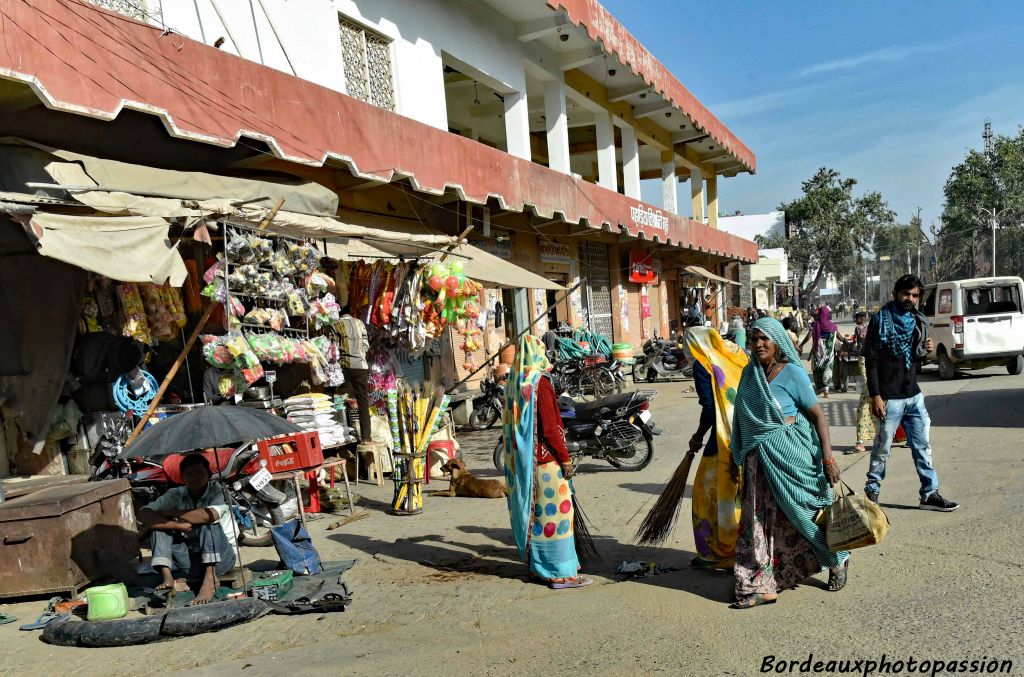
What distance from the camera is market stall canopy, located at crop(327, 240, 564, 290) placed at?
7859 millimetres

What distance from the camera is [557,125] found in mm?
15523

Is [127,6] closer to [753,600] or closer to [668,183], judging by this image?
[753,600]

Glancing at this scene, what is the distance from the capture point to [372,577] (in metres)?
5.20

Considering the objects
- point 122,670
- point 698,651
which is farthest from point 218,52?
point 698,651

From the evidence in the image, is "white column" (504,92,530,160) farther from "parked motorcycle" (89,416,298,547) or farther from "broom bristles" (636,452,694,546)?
"broom bristles" (636,452,694,546)

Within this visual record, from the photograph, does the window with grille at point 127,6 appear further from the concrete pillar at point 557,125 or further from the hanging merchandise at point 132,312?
the concrete pillar at point 557,125

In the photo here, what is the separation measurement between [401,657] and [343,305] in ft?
16.6

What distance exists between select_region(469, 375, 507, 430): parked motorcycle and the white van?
27.5 ft

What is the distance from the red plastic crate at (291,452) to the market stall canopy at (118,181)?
2.07m

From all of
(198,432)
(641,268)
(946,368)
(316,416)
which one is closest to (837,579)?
(198,432)

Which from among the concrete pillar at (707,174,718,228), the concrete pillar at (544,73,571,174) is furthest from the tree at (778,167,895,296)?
the concrete pillar at (544,73,571,174)

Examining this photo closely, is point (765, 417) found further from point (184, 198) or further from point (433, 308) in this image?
point (184, 198)

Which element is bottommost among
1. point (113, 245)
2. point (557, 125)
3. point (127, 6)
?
point (113, 245)

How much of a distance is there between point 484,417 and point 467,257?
381 cm
